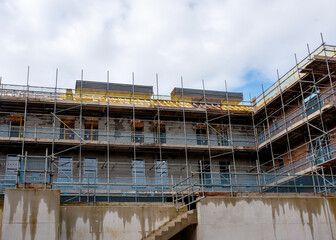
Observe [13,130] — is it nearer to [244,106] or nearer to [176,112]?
[176,112]

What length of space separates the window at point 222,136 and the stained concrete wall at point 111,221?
1332 centimetres

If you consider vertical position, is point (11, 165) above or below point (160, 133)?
below

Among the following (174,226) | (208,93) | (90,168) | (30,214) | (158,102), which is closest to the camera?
(30,214)

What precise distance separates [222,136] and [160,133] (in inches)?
181

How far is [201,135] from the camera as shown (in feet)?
99.8

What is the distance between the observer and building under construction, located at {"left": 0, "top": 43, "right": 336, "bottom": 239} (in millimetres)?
24922

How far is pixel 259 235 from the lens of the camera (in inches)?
668

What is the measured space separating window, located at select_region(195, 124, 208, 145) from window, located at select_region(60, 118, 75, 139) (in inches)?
345

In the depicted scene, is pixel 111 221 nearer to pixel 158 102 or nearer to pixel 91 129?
pixel 91 129

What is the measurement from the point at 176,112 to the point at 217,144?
12.7 feet

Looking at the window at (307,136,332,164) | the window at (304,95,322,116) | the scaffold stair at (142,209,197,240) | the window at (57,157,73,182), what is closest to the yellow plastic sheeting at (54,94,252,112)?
the window at (57,157,73,182)

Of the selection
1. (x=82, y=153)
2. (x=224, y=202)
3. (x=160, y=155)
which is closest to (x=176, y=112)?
(x=160, y=155)

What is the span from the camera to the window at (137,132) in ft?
92.8

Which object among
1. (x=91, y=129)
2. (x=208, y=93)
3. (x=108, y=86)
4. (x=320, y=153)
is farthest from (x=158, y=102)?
(x=320, y=153)
